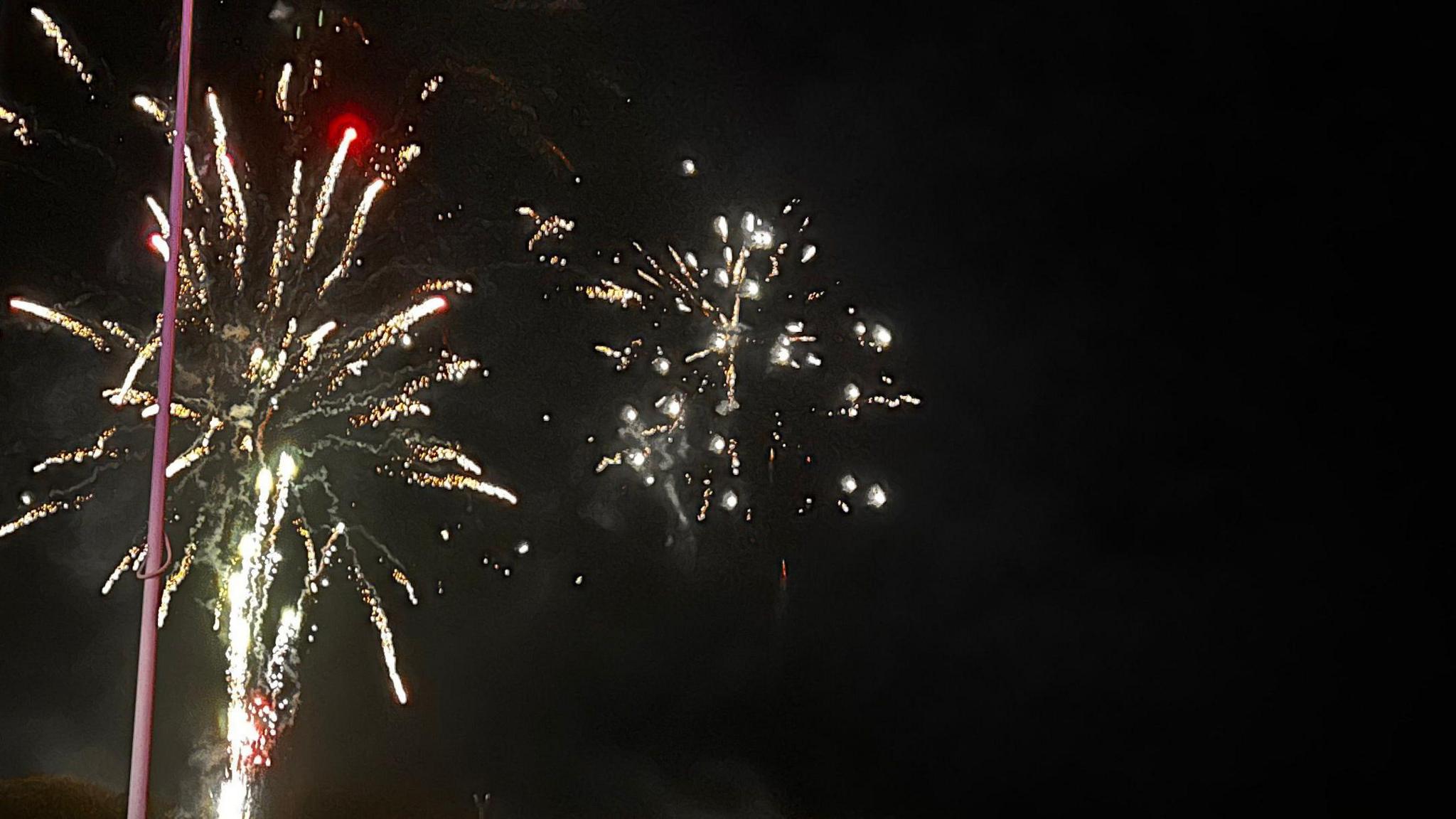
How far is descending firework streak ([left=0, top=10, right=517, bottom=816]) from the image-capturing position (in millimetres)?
5027

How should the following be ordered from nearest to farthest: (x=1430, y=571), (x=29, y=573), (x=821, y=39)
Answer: (x=29, y=573), (x=821, y=39), (x=1430, y=571)

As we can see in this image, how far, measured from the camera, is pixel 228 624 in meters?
5.05

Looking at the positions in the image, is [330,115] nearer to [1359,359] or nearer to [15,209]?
[15,209]

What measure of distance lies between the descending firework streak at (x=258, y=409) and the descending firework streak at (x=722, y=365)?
0.73 m

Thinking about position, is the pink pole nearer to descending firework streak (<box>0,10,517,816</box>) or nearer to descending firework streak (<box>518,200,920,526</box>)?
descending firework streak (<box>0,10,517,816</box>)

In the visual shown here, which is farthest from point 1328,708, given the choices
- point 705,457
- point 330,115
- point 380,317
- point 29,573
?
point 29,573

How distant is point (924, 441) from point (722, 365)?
91 cm

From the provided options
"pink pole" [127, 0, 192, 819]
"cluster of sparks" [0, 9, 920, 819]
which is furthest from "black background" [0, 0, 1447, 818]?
"pink pole" [127, 0, 192, 819]

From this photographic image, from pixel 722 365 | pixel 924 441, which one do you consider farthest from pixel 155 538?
pixel 924 441

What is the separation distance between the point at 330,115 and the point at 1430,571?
503 cm

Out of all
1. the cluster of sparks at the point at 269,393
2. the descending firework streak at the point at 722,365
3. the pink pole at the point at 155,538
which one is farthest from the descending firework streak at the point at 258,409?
the pink pole at the point at 155,538

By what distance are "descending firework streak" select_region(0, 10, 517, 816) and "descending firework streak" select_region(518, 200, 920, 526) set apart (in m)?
0.73

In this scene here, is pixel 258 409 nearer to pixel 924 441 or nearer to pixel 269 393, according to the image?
pixel 269 393

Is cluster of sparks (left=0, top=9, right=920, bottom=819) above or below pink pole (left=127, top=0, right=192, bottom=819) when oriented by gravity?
above
